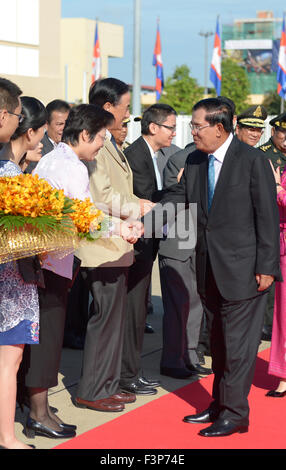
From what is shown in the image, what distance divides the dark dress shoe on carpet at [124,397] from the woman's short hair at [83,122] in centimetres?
172

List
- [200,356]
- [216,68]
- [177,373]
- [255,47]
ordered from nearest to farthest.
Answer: [177,373] → [200,356] → [216,68] → [255,47]

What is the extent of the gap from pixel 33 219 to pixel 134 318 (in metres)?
1.94

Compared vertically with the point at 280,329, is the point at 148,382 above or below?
below

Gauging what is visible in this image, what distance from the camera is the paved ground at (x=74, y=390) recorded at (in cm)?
449

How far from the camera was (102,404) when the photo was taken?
479 cm

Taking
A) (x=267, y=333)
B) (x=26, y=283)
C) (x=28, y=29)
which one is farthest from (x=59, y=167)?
(x=28, y=29)

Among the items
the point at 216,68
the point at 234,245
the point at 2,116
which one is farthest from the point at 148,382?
the point at 216,68

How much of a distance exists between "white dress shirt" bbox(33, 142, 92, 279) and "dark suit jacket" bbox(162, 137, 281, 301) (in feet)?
2.66

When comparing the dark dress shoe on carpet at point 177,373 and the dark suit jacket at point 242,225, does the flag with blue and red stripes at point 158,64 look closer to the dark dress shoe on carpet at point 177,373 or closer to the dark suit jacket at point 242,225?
the dark dress shoe on carpet at point 177,373

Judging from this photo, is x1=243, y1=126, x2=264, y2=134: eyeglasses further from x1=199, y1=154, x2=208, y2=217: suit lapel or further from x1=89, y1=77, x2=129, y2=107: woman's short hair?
x1=199, y1=154, x2=208, y2=217: suit lapel

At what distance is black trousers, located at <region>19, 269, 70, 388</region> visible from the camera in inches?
165

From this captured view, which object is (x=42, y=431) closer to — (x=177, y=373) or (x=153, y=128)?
(x=177, y=373)

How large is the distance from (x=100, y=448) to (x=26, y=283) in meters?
1.05
